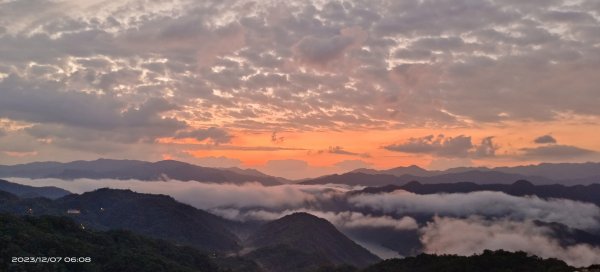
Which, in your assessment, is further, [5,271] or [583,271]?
[5,271]

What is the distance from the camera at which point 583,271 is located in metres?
130

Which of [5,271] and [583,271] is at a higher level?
[583,271]

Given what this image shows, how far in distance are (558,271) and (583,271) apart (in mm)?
80193

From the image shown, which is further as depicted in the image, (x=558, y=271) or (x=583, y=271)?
(x=558, y=271)

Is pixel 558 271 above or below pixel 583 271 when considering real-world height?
below

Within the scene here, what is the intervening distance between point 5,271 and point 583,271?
745 feet

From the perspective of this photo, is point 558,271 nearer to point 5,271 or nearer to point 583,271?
→ point 583,271

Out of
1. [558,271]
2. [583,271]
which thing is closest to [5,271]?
[583,271]

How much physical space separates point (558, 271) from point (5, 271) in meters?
249

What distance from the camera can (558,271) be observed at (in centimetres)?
19950
